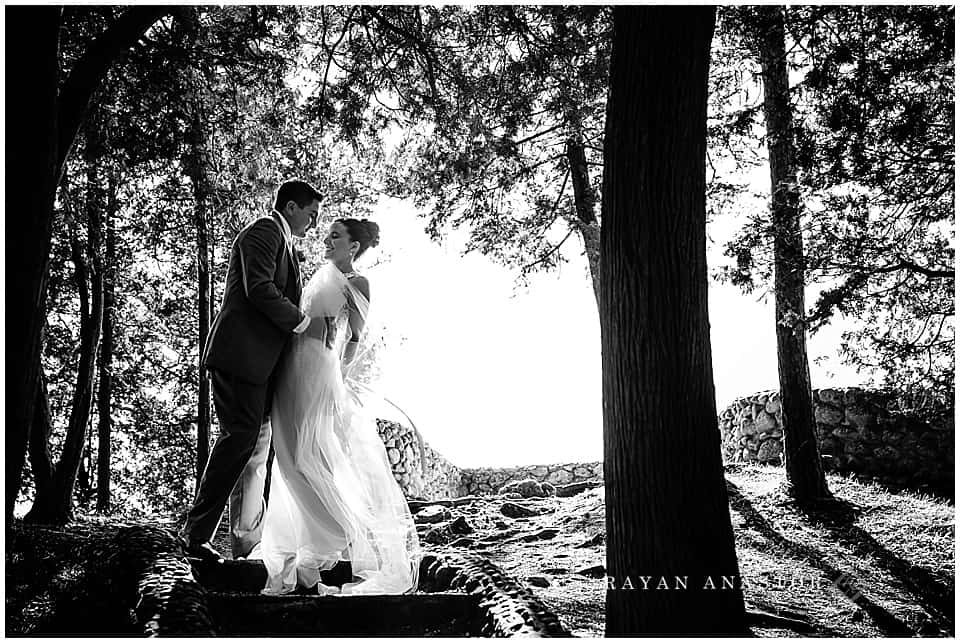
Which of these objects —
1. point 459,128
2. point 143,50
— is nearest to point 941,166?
point 459,128

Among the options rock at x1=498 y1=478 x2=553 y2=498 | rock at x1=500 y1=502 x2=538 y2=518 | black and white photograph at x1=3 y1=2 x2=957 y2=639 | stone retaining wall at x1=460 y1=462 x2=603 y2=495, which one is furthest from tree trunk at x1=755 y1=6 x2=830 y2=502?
stone retaining wall at x1=460 y1=462 x2=603 y2=495

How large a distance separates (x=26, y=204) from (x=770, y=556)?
5.01 meters

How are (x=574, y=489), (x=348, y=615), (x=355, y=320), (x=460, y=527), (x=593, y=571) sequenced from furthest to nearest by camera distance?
(x=574, y=489)
(x=460, y=527)
(x=593, y=571)
(x=355, y=320)
(x=348, y=615)

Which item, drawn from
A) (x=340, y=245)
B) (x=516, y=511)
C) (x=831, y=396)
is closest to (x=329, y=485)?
(x=340, y=245)

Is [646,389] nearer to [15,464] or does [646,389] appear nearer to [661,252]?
[661,252]

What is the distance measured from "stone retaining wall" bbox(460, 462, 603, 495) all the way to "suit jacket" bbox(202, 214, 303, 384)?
781 centimetres

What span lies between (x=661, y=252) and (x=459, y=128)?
4.54 metres

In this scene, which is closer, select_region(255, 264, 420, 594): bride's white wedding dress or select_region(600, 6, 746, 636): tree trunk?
select_region(600, 6, 746, 636): tree trunk

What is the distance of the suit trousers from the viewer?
3.89 meters

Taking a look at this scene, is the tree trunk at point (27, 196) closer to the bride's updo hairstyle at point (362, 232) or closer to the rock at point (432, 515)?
the bride's updo hairstyle at point (362, 232)

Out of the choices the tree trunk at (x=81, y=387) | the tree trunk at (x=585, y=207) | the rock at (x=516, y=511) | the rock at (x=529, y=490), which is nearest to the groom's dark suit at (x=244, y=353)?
the tree trunk at (x=81, y=387)

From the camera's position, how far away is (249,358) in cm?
406

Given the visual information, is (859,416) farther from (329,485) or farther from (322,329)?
(329,485)

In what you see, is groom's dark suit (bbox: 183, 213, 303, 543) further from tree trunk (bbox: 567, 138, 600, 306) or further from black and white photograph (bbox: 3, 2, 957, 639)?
tree trunk (bbox: 567, 138, 600, 306)
